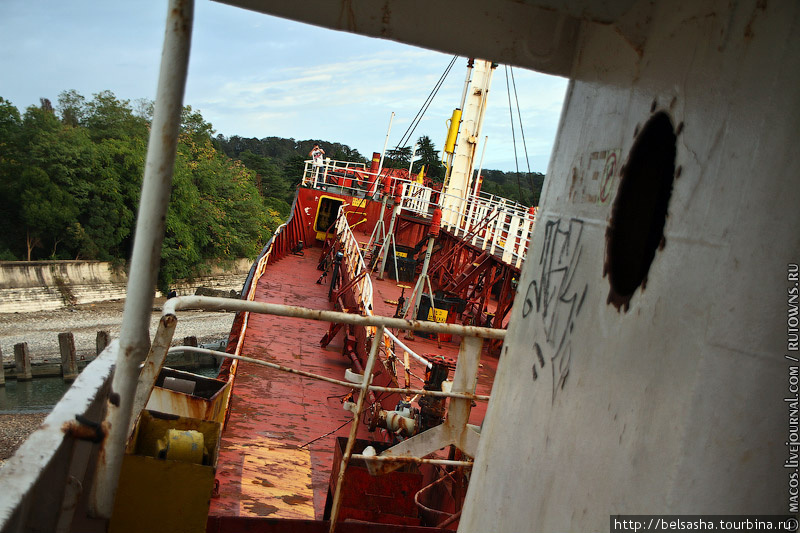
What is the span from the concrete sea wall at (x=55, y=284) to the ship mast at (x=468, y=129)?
27035 millimetres

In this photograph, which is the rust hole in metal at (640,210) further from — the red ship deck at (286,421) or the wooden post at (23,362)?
the wooden post at (23,362)

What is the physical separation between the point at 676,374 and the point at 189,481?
2316 mm

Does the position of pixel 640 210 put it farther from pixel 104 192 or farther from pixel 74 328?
pixel 104 192

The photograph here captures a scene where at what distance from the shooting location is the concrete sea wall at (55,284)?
35125 mm

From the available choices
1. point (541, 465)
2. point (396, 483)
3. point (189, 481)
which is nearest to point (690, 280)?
point (541, 465)

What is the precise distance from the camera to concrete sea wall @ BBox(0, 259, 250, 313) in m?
35.1

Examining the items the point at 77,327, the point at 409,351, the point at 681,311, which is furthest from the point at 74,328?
the point at 681,311

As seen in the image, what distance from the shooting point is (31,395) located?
24109 mm

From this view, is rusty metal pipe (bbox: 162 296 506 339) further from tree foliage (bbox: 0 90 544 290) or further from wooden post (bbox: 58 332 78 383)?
tree foliage (bbox: 0 90 544 290)

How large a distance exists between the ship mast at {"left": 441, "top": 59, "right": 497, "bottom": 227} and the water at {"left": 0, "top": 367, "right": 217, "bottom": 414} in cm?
1641

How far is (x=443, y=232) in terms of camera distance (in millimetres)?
20859

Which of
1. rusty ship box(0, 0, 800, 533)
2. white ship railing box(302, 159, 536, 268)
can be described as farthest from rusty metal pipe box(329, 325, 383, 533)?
white ship railing box(302, 159, 536, 268)

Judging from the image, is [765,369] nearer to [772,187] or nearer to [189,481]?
[772,187]

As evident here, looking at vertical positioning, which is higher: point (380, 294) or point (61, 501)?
point (61, 501)
